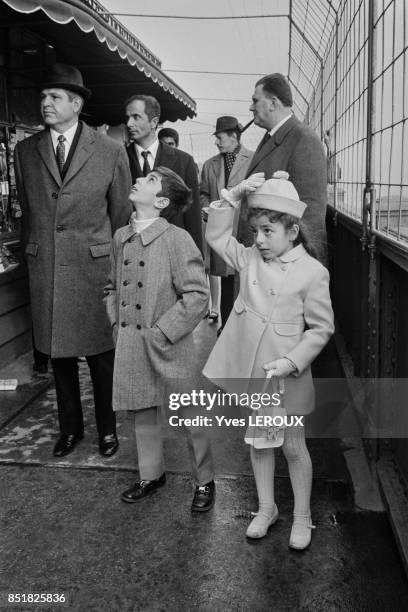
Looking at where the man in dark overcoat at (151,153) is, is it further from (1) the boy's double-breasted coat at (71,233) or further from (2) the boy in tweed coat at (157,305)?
(2) the boy in tweed coat at (157,305)

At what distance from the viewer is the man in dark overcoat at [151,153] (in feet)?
14.6

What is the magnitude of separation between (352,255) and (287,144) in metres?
1.34

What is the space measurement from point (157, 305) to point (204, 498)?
0.90 m

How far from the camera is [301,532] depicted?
9.27 feet

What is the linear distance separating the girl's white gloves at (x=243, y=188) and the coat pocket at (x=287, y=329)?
56 cm

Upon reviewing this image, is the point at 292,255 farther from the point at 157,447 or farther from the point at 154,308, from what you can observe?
the point at 157,447

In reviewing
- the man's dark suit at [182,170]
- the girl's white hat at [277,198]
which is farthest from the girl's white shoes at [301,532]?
the man's dark suit at [182,170]

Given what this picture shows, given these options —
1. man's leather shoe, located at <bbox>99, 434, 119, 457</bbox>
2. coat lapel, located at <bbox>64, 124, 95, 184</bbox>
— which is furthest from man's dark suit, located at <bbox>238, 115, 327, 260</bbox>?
man's leather shoe, located at <bbox>99, 434, 119, 457</bbox>

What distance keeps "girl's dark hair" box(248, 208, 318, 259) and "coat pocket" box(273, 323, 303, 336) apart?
33 cm

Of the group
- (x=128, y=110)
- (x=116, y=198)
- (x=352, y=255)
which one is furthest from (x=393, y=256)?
(x=128, y=110)

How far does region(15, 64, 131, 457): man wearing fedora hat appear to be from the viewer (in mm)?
3713

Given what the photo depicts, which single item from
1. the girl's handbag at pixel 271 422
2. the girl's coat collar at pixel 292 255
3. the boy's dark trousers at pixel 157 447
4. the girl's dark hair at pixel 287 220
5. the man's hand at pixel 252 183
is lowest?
the boy's dark trousers at pixel 157 447

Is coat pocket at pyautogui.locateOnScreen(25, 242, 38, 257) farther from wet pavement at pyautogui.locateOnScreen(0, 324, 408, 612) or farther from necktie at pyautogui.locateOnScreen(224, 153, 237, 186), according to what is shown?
necktie at pyautogui.locateOnScreen(224, 153, 237, 186)

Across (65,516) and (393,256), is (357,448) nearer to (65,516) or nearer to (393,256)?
(393,256)
